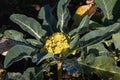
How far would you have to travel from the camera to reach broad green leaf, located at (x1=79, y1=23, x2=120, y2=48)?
63.8 inches

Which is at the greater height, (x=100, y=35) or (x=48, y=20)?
(x=48, y=20)

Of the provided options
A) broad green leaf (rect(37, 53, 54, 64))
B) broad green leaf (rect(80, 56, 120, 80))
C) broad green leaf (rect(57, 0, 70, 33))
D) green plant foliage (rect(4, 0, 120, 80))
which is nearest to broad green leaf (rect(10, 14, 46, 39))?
green plant foliage (rect(4, 0, 120, 80))

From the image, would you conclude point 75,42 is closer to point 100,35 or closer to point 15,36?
point 100,35

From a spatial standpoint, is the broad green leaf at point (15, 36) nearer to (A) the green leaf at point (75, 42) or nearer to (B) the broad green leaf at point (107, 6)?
(A) the green leaf at point (75, 42)

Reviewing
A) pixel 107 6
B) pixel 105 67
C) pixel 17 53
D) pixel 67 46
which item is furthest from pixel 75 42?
pixel 107 6

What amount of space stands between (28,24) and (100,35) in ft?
1.28

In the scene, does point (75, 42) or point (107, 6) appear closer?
point (75, 42)

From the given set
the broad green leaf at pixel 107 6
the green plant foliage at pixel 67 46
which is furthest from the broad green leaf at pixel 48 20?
the broad green leaf at pixel 107 6

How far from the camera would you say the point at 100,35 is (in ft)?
5.48

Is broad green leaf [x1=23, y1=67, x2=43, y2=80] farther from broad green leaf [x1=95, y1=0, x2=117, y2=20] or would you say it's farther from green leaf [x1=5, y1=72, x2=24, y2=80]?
broad green leaf [x1=95, y1=0, x2=117, y2=20]

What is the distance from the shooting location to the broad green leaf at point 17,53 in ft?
5.46

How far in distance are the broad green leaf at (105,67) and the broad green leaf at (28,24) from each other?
327 mm

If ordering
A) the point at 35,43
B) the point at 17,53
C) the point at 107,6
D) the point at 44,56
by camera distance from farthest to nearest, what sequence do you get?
the point at 107,6 → the point at 35,43 → the point at 17,53 → the point at 44,56

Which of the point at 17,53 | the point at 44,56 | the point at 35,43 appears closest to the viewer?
the point at 44,56
